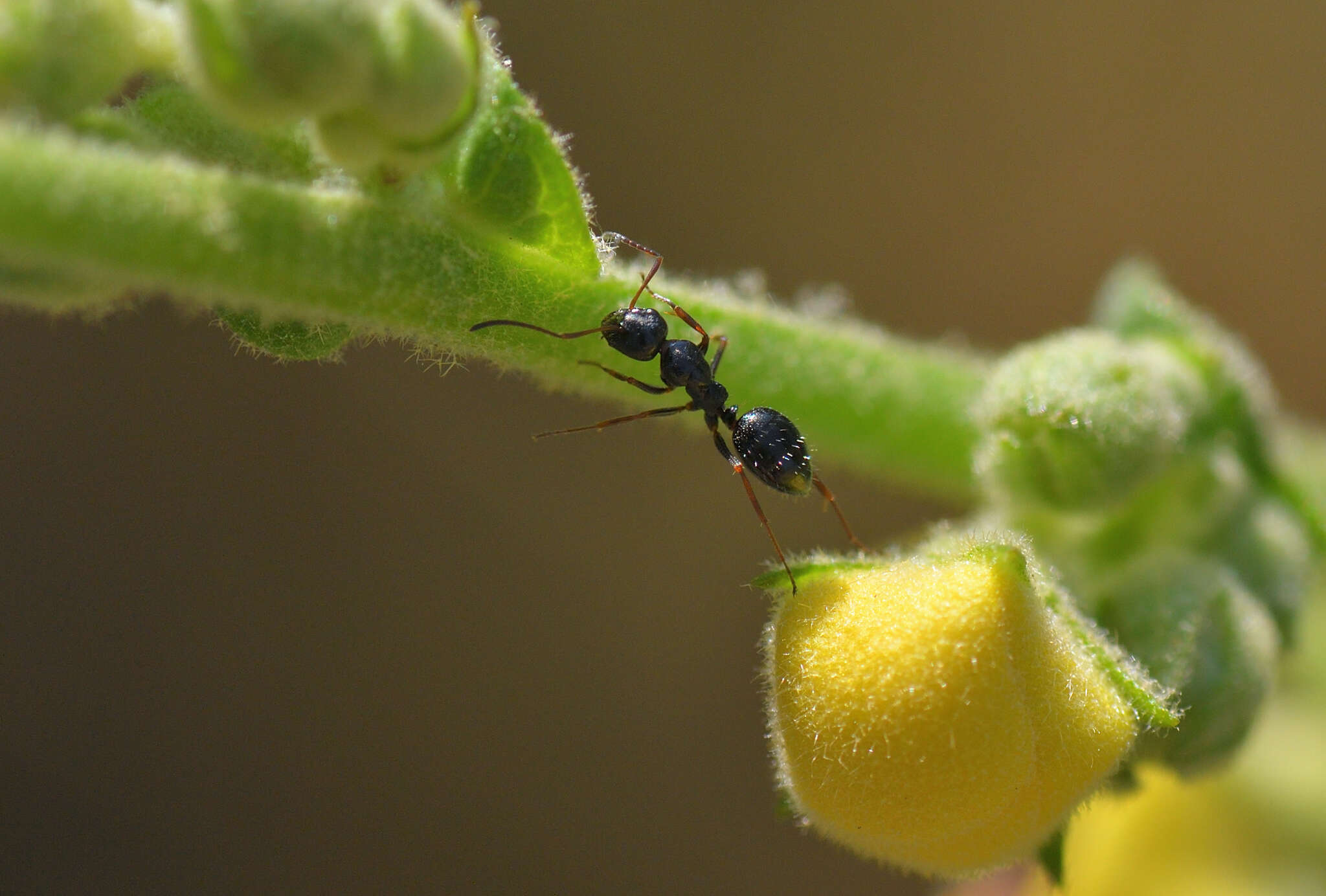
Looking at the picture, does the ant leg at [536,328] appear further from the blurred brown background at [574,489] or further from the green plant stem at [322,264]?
the blurred brown background at [574,489]

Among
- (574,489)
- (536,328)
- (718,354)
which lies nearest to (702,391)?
(718,354)

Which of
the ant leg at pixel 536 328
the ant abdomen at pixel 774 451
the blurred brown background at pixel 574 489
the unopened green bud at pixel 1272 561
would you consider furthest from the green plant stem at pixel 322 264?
the blurred brown background at pixel 574 489

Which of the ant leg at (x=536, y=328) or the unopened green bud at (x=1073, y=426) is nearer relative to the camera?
the ant leg at (x=536, y=328)

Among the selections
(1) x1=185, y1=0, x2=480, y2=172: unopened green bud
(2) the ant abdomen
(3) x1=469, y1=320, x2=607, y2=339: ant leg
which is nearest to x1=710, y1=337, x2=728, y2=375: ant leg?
(2) the ant abdomen

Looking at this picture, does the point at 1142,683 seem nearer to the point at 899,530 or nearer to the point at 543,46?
the point at 899,530

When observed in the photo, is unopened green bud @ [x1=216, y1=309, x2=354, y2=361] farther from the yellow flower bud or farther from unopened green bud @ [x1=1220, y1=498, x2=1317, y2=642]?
unopened green bud @ [x1=1220, y1=498, x2=1317, y2=642]

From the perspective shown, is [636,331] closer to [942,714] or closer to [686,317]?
[686,317]
